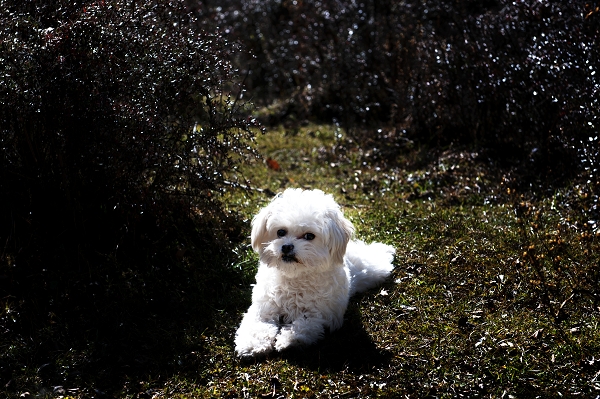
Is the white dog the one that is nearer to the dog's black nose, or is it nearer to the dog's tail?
the dog's black nose

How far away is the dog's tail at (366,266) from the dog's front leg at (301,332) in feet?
2.54

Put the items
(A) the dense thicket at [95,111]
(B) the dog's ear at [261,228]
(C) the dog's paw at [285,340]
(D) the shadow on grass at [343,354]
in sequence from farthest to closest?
(A) the dense thicket at [95,111] → (B) the dog's ear at [261,228] → (C) the dog's paw at [285,340] → (D) the shadow on grass at [343,354]

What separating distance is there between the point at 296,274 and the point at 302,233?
0.31 m

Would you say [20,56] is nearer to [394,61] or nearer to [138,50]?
[138,50]

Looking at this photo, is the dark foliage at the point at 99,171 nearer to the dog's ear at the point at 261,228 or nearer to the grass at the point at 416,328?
the grass at the point at 416,328

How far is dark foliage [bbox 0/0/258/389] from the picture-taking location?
511cm

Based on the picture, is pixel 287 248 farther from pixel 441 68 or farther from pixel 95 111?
pixel 441 68

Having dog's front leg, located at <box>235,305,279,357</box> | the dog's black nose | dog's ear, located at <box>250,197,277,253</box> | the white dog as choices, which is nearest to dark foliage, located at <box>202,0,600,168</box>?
dog's ear, located at <box>250,197,277,253</box>

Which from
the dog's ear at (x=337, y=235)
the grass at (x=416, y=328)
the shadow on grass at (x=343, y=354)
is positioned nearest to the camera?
the grass at (x=416, y=328)

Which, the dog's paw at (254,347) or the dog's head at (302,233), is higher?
the dog's head at (302,233)

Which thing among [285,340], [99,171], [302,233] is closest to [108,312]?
[99,171]

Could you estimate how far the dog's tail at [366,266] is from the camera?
571 centimetres

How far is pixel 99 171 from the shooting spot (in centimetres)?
559

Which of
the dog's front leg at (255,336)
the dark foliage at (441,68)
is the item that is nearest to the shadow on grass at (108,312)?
the dog's front leg at (255,336)
